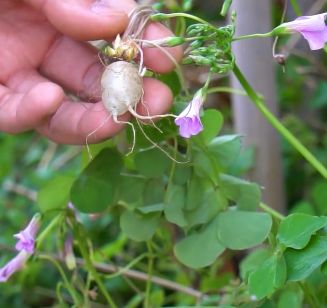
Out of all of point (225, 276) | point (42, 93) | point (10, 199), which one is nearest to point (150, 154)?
point (42, 93)

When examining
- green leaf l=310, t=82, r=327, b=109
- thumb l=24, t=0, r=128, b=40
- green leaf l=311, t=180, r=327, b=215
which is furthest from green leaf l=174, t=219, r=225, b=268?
green leaf l=310, t=82, r=327, b=109

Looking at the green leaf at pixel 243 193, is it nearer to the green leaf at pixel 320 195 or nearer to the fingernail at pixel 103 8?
the fingernail at pixel 103 8

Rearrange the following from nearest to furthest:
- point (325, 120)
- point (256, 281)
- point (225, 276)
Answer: point (256, 281) < point (225, 276) < point (325, 120)

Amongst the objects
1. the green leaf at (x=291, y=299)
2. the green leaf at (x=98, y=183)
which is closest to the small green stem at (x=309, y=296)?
the green leaf at (x=291, y=299)

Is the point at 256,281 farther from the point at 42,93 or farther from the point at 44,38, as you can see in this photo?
the point at 44,38

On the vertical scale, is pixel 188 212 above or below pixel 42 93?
below
